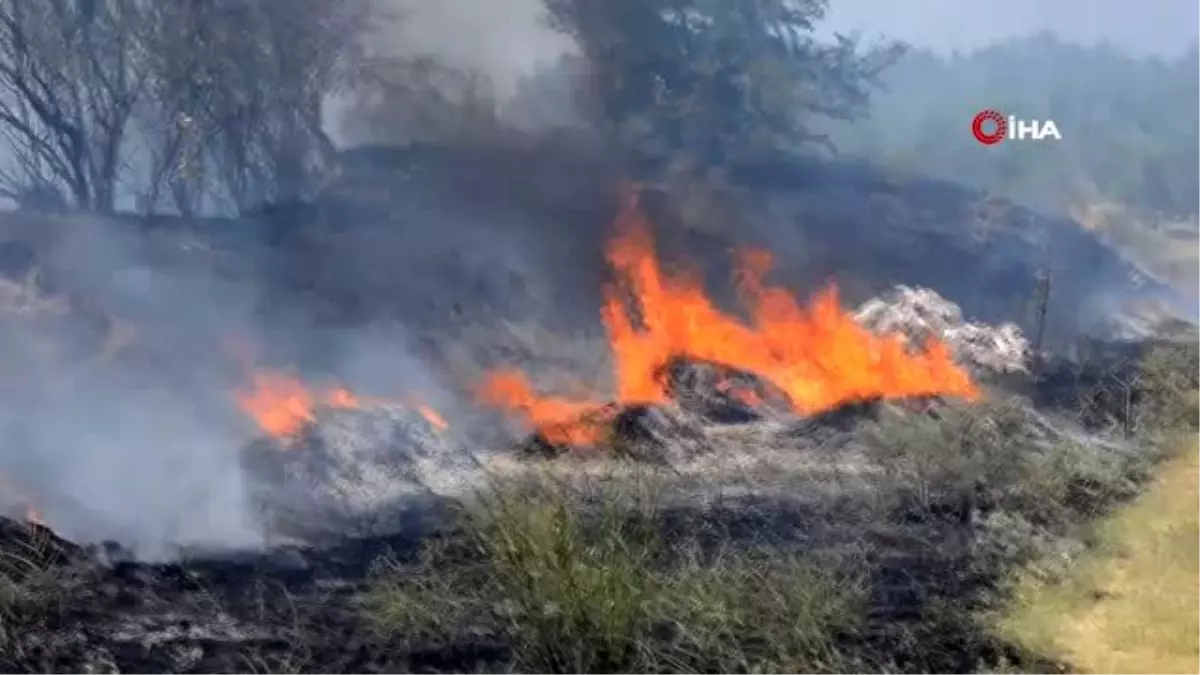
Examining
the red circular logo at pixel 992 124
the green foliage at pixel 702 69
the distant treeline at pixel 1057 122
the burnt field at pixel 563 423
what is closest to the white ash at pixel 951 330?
the burnt field at pixel 563 423

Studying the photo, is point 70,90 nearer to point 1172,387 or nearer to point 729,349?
point 729,349

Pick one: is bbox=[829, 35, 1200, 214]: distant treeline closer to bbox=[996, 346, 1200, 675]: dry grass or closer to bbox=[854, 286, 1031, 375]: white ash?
bbox=[854, 286, 1031, 375]: white ash

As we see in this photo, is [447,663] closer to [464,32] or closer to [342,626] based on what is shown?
[342,626]

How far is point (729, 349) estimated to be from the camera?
73.3 feet

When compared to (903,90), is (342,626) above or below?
below

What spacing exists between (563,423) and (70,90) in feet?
37.9

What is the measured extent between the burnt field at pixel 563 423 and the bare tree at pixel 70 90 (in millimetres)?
2237

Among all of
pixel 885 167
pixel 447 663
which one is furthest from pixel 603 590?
pixel 885 167

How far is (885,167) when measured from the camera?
3453cm

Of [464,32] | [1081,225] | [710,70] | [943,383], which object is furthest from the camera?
[1081,225]

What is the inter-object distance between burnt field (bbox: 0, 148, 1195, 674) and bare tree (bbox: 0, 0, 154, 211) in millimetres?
2237

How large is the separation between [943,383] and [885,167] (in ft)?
47.2

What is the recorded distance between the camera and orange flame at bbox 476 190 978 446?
1975 cm

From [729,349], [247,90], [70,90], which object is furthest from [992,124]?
[70,90]
